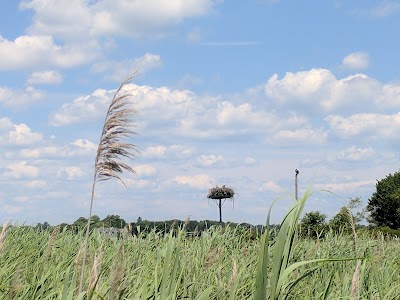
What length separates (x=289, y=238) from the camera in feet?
8.09

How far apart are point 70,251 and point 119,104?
469 centimetres

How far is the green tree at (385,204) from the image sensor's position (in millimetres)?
36188

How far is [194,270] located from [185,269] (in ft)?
0.81

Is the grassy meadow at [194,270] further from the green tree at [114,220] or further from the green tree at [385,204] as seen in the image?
the green tree at [385,204]

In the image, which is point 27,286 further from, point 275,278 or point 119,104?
point 275,278

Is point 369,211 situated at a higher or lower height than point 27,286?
higher

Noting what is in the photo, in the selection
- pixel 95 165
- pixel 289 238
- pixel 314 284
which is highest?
pixel 95 165

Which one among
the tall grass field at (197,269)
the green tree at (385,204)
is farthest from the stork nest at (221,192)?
the tall grass field at (197,269)

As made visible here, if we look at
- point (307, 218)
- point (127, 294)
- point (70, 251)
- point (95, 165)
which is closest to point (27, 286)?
point (127, 294)

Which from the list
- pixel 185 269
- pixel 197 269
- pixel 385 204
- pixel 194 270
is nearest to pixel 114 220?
pixel 194 270

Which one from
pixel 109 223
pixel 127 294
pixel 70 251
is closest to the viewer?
pixel 127 294

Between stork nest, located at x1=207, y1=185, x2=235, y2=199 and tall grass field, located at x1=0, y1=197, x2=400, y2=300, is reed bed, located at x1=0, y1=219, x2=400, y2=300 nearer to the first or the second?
tall grass field, located at x1=0, y1=197, x2=400, y2=300

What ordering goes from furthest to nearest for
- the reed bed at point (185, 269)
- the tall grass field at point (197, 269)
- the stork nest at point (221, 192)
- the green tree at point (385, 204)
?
the green tree at point (385, 204) < the stork nest at point (221, 192) < the reed bed at point (185, 269) < the tall grass field at point (197, 269)

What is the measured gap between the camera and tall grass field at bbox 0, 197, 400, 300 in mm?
2387
